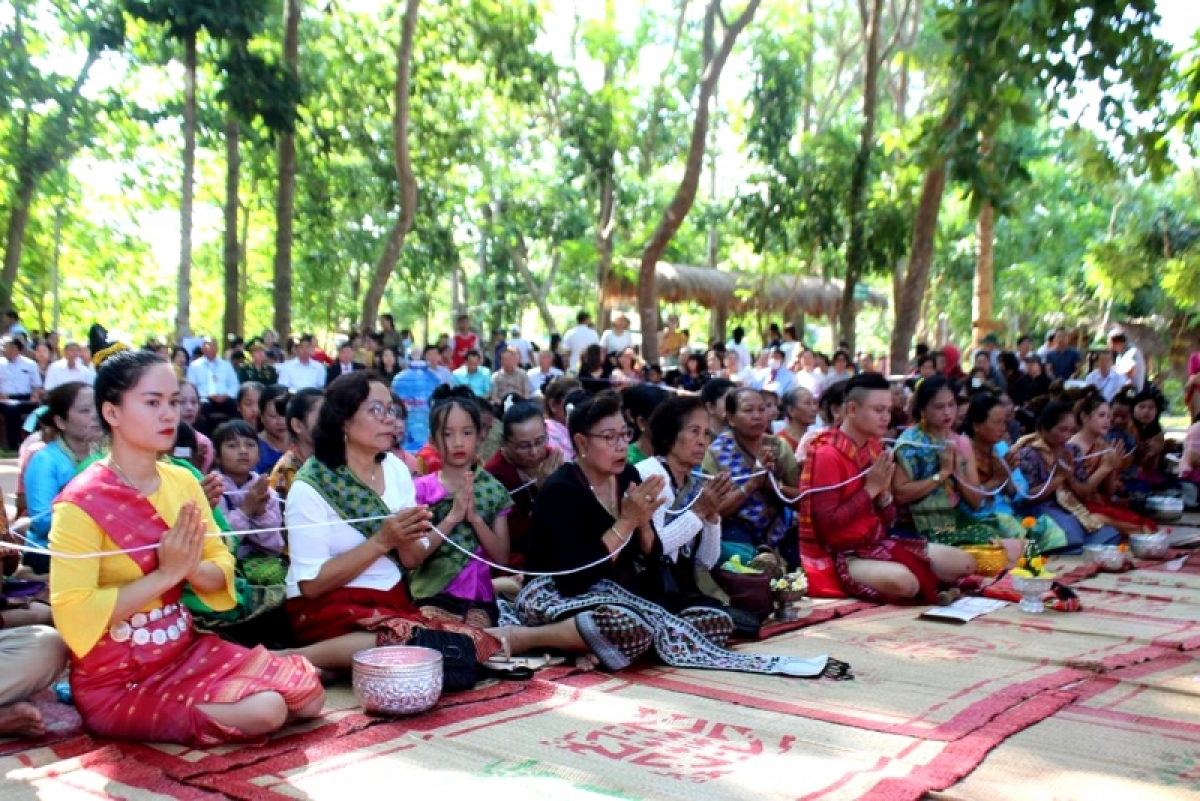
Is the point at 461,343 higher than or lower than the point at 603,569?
higher

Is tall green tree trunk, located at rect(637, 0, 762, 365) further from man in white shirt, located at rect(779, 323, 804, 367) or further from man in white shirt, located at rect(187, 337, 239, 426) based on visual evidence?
man in white shirt, located at rect(187, 337, 239, 426)

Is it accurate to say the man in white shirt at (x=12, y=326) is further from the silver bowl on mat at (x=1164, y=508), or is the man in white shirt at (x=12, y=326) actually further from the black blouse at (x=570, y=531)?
the silver bowl on mat at (x=1164, y=508)

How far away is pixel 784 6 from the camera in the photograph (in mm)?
19797

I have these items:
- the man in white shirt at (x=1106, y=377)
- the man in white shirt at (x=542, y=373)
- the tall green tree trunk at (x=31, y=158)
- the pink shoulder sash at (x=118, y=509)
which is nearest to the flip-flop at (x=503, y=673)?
the pink shoulder sash at (x=118, y=509)

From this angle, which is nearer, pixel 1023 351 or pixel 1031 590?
pixel 1031 590

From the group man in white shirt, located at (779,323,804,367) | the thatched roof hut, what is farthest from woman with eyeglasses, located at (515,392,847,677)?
the thatched roof hut

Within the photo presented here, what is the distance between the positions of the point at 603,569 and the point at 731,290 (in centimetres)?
1618

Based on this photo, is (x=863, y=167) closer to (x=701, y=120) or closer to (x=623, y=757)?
(x=701, y=120)

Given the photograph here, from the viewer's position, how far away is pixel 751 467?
578cm

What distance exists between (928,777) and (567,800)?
3.34 ft

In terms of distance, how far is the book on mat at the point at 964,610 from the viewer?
5172 mm

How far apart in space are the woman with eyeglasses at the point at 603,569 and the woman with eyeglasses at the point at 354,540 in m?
0.37

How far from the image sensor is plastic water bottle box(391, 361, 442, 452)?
9.75 m

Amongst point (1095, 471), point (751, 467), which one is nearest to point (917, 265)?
point (1095, 471)
